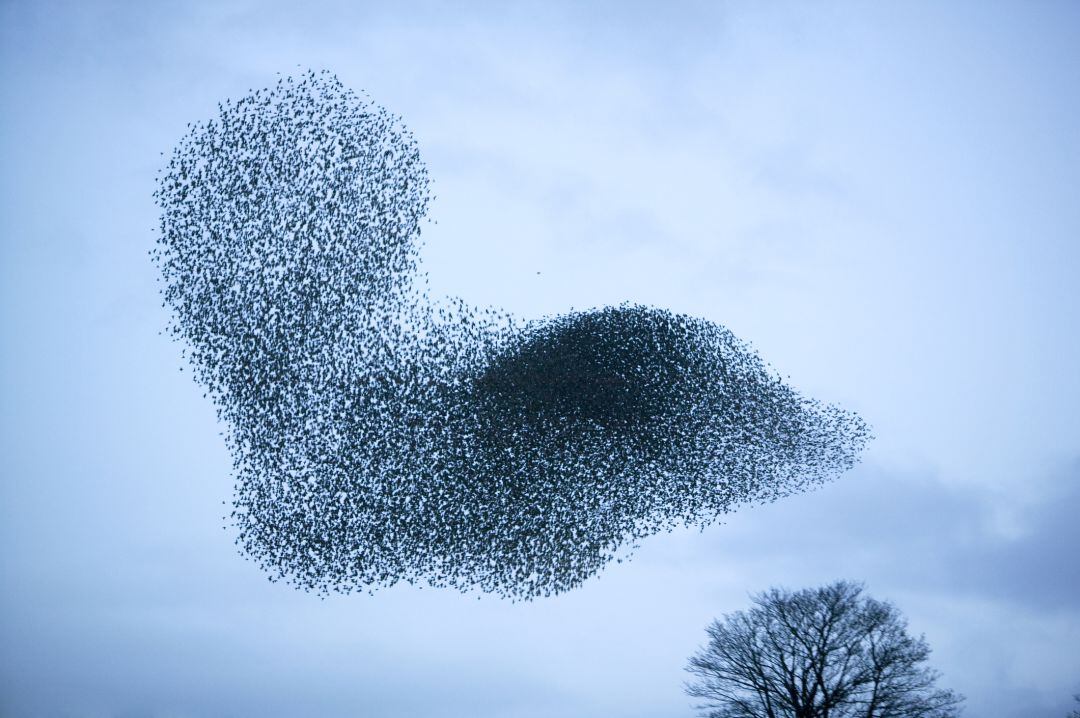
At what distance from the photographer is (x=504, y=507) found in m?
25.0

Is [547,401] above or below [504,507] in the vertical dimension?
above

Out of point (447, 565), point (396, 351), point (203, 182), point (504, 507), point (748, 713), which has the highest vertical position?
point (203, 182)

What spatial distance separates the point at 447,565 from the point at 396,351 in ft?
21.3

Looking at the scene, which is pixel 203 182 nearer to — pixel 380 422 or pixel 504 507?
pixel 380 422

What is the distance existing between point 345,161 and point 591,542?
1356cm

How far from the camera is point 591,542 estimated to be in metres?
25.2

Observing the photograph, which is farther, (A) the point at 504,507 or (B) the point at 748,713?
(A) the point at 504,507

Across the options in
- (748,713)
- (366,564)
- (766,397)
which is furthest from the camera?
(766,397)

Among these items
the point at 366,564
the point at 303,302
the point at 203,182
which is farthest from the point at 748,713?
the point at 203,182

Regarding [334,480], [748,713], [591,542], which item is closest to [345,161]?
[334,480]

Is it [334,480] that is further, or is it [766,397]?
[766,397]

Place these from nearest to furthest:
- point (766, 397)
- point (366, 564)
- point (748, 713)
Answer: point (748, 713) → point (366, 564) → point (766, 397)

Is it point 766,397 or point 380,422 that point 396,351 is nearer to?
point 380,422

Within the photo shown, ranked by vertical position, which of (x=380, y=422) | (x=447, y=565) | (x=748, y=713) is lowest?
(x=748, y=713)
